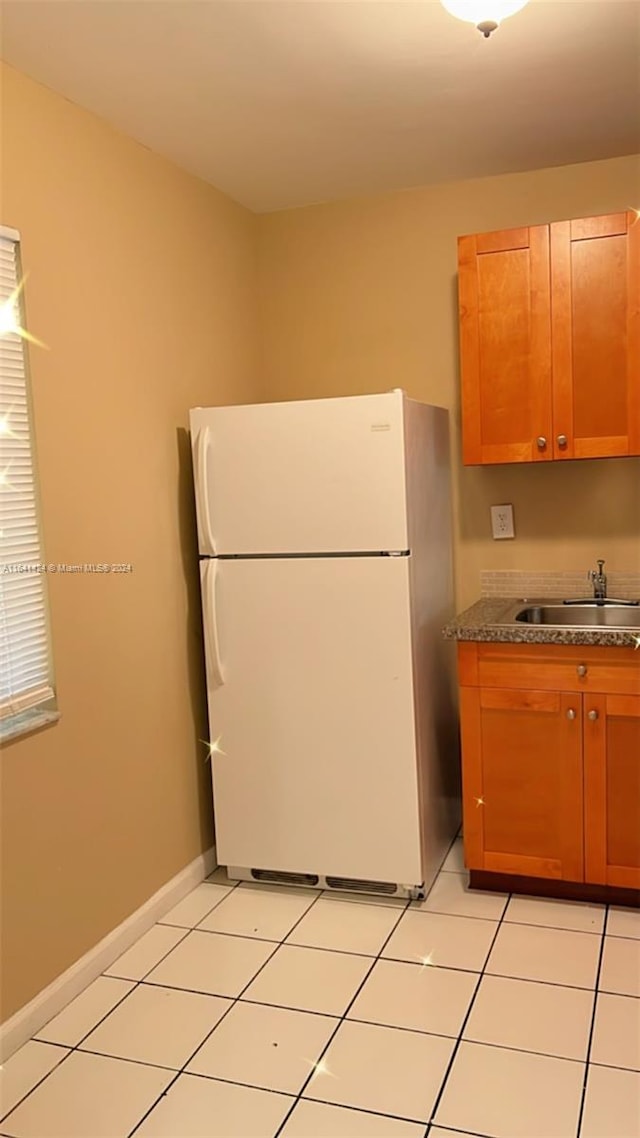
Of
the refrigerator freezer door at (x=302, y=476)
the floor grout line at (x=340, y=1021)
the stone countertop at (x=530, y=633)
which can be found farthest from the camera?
the refrigerator freezer door at (x=302, y=476)

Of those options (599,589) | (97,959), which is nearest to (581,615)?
(599,589)

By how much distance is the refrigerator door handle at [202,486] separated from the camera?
9.29 feet

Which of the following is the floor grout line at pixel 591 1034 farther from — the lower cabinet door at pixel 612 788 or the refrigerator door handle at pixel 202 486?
the refrigerator door handle at pixel 202 486

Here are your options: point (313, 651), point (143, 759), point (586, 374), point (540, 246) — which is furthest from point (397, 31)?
point (143, 759)

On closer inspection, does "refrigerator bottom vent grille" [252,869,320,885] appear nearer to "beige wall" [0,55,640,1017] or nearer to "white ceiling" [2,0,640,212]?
"beige wall" [0,55,640,1017]

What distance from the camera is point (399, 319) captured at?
3.35 metres

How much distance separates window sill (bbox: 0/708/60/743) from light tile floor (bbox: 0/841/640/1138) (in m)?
0.76

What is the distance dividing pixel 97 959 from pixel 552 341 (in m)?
2.27

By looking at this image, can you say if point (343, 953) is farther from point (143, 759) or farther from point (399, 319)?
point (399, 319)

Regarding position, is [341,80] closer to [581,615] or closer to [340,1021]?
[581,615]

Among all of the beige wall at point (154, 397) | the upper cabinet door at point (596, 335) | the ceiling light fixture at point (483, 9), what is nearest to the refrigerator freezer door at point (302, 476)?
the beige wall at point (154, 397)

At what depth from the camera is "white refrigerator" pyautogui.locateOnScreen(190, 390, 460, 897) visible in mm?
2707

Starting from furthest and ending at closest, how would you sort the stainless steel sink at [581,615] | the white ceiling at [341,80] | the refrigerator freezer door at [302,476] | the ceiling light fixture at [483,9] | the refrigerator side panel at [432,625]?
the stainless steel sink at [581,615]
the refrigerator side panel at [432,625]
the refrigerator freezer door at [302,476]
the white ceiling at [341,80]
the ceiling light fixture at [483,9]

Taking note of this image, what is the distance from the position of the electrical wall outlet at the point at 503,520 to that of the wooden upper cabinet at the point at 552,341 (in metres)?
0.35
